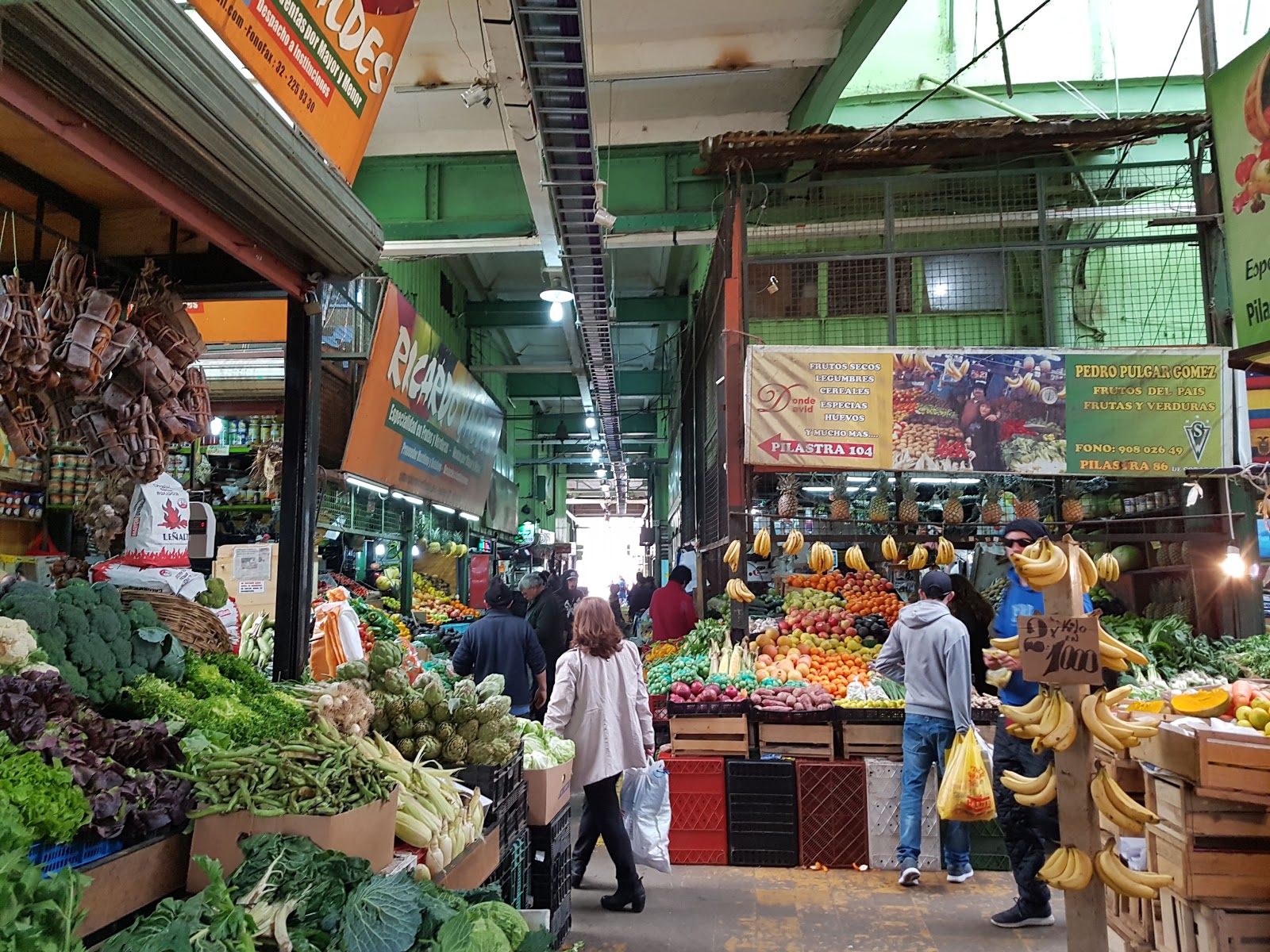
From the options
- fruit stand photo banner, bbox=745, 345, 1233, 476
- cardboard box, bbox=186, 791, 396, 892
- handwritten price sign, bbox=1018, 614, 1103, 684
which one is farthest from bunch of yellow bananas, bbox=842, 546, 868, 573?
cardboard box, bbox=186, 791, 396, 892

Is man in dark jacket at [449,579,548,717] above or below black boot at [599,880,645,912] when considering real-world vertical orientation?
above

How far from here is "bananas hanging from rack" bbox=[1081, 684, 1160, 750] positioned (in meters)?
2.91

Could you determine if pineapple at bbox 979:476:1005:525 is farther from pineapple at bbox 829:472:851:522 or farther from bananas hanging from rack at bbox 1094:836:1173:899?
bananas hanging from rack at bbox 1094:836:1173:899

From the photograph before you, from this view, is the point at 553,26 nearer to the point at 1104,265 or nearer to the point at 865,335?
the point at 865,335

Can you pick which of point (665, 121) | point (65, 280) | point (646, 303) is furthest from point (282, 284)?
point (646, 303)

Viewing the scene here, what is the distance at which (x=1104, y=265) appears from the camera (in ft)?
34.3

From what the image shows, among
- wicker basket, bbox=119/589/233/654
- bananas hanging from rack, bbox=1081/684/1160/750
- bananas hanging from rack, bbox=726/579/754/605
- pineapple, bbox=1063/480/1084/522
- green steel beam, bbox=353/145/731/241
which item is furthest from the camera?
green steel beam, bbox=353/145/731/241

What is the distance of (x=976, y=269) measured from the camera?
1112cm

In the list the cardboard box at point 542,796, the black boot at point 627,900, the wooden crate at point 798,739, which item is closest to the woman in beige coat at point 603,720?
the black boot at point 627,900

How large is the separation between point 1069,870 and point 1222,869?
4.00 feet

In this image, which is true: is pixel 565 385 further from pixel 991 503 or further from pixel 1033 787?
pixel 1033 787

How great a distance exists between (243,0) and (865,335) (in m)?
9.67

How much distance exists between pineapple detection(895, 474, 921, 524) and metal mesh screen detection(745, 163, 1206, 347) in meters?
2.41

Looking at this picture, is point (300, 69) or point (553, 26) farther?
point (553, 26)
